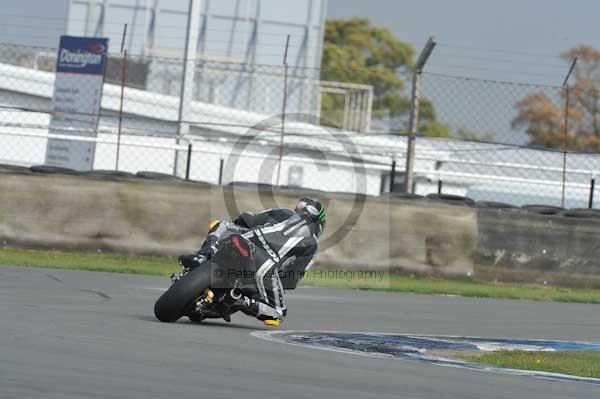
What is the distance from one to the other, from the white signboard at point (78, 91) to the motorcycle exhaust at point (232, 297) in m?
11.4

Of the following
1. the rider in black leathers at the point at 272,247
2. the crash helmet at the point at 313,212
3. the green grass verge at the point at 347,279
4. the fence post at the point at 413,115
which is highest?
the fence post at the point at 413,115

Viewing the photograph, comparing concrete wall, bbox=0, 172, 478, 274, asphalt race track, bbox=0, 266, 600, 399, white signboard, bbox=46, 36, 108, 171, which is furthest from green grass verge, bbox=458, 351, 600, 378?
white signboard, bbox=46, 36, 108, 171

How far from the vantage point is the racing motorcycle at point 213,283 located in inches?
392

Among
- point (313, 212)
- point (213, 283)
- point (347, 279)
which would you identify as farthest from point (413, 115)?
point (213, 283)

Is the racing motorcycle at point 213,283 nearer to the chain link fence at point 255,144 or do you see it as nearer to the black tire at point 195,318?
the black tire at point 195,318

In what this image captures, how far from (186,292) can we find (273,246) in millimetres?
971

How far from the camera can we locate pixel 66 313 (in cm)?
1019

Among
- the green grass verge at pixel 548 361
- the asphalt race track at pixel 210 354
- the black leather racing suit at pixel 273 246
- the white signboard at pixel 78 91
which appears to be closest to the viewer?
the asphalt race track at pixel 210 354

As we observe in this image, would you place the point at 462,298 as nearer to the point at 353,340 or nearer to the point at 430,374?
the point at 353,340

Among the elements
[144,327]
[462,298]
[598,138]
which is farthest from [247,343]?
[598,138]

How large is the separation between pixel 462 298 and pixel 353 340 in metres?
6.20

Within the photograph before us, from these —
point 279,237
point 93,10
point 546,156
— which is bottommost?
point 279,237

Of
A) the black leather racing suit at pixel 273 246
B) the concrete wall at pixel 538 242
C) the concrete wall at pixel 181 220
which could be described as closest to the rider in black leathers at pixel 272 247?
the black leather racing suit at pixel 273 246

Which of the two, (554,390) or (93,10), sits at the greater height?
(93,10)
